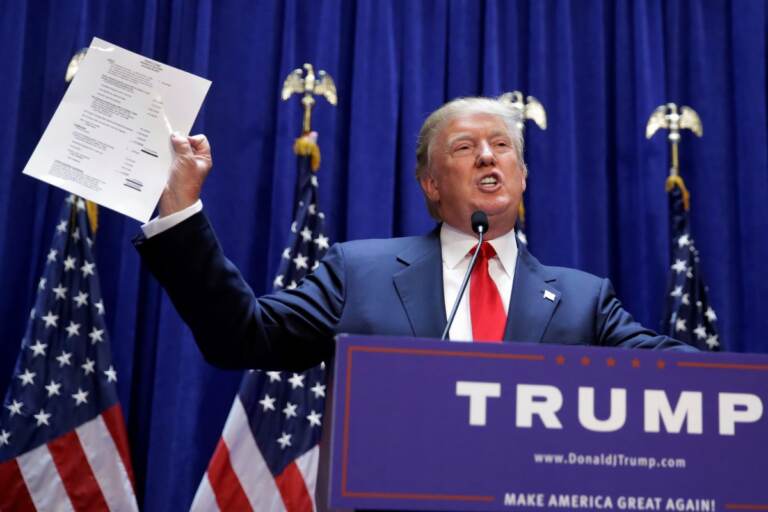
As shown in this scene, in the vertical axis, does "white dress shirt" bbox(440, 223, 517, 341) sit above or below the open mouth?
below

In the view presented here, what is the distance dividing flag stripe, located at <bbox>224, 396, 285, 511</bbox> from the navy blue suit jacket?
6.03ft

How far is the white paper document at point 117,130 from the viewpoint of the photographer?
6.55ft

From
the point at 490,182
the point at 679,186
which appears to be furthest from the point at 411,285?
the point at 679,186

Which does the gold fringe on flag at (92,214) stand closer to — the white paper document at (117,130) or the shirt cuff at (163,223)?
Answer: the white paper document at (117,130)

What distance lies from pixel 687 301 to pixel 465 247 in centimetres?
253

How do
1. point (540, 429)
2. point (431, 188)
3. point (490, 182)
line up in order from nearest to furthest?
point (540, 429), point (490, 182), point (431, 188)

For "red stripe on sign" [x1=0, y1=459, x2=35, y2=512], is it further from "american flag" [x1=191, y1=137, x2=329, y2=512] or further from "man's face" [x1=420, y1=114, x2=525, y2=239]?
"man's face" [x1=420, y1=114, x2=525, y2=239]

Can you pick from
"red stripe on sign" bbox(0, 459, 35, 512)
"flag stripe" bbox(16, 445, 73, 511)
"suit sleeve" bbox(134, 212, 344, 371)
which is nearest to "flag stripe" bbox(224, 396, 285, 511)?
"flag stripe" bbox(16, 445, 73, 511)

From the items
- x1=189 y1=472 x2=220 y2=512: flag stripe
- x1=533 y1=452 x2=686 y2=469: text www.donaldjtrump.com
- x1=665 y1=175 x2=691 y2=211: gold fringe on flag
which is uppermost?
x1=665 y1=175 x2=691 y2=211: gold fringe on flag

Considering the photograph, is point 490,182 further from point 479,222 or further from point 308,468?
point 308,468

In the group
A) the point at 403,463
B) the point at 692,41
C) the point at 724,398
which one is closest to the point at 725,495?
the point at 724,398

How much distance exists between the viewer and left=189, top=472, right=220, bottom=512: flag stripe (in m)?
3.96

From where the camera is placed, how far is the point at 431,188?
268cm

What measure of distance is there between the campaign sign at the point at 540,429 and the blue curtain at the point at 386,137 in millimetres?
3052
